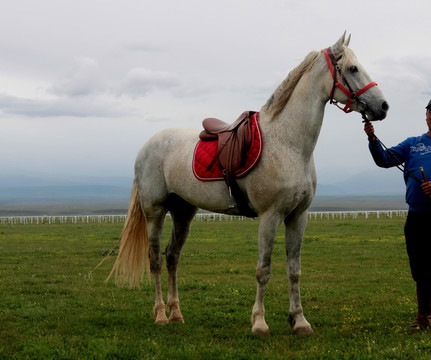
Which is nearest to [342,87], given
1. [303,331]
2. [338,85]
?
[338,85]

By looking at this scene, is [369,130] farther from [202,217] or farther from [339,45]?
[202,217]

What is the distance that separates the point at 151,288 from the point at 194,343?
4444 mm

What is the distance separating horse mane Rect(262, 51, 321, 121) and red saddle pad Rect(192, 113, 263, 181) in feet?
1.03

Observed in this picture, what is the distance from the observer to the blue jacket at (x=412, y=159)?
Result: 6688mm

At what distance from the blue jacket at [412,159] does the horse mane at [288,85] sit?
1.39 meters

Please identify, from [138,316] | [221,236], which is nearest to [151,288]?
[138,316]

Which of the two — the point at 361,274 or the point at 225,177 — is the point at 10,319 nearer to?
the point at 225,177

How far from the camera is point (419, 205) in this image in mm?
6730

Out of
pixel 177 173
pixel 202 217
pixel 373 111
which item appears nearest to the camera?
pixel 373 111

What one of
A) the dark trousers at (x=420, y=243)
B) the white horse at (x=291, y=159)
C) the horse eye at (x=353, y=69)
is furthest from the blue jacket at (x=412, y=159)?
the horse eye at (x=353, y=69)

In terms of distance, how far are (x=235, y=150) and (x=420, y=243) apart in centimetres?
288

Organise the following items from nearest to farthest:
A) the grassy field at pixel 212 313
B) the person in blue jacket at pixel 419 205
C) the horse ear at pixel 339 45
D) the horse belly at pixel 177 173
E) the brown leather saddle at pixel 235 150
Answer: the grassy field at pixel 212 313 < the horse ear at pixel 339 45 < the brown leather saddle at pixel 235 150 < the person in blue jacket at pixel 419 205 < the horse belly at pixel 177 173

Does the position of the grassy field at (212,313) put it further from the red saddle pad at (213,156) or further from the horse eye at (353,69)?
the horse eye at (353,69)

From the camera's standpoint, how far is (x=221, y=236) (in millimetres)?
25391
